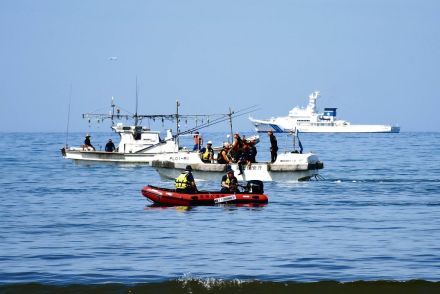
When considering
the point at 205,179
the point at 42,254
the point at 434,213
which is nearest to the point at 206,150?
the point at 205,179

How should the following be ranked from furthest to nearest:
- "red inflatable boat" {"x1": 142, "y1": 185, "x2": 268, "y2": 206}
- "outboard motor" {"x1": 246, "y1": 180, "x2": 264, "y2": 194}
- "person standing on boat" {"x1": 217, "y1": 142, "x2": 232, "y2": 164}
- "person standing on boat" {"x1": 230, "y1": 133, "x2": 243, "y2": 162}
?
1. "person standing on boat" {"x1": 217, "y1": 142, "x2": 232, "y2": 164}
2. "person standing on boat" {"x1": 230, "y1": 133, "x2": 243, "y2": 162}
3. "outboard motor" {"x1": 246, "y1": 180, "x2": 264, "y2": 194}
4. "red inflatable boat" {"x1": 142, "y1": 185, "x2": 268, "y2": 206}

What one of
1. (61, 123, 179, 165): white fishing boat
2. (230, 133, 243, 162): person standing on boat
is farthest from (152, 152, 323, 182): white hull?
(61, 123, 179, 165): white fishing boat

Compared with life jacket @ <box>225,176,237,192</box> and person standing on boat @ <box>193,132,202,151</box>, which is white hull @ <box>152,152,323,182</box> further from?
life jacket @ <box>225,176,237,192</box>

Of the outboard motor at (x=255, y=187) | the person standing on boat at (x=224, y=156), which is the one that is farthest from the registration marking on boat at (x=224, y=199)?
the person standing on boat at (x=224, y=156)

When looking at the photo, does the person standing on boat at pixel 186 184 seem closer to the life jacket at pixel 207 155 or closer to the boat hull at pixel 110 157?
the life jacket at pixel 207 155

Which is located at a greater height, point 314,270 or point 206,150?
point 206,150

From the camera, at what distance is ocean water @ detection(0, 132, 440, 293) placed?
1903 centimetres

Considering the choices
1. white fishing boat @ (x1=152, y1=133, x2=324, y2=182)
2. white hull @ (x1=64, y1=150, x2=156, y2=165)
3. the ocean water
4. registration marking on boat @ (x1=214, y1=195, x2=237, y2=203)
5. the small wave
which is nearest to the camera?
the small wave

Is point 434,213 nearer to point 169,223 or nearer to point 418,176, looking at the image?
point 169,223

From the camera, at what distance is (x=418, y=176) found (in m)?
52.8

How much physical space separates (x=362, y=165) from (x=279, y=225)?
134ft

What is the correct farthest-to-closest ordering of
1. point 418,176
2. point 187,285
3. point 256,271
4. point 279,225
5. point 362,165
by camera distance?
1. point 362,165
2. point 418,176
3. point 279,225
4. point 256,271
5. point 187,285

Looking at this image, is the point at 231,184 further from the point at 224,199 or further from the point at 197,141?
the point at 197,141

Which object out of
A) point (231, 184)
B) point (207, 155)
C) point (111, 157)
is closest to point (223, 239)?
point (231, 184)
